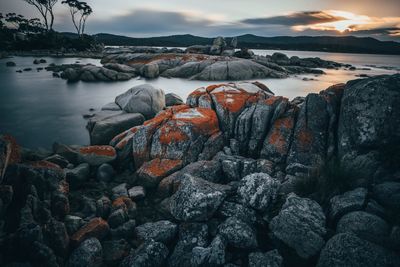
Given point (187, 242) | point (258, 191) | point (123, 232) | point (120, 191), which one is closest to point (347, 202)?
point (258, 191)

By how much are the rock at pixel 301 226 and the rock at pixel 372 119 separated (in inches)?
67.2

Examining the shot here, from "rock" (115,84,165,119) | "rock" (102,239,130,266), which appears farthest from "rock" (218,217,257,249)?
"rock" (115,84,165,119)

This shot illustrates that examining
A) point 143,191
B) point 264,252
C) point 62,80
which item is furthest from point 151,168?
point 62,80

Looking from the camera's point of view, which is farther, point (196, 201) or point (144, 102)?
point (144, 102)

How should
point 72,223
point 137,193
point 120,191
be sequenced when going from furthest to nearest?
point 120,191 < point 137,193 < point 72,223

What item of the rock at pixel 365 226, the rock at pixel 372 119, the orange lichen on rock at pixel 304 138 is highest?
the rock at pixel 372 119

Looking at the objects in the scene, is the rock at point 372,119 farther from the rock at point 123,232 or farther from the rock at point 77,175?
the rock at point 77,175

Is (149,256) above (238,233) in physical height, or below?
below

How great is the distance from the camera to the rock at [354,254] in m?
3.29

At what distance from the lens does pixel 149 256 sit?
3980 millimetres

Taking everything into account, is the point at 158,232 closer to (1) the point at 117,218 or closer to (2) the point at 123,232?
(2) the point at 123,232

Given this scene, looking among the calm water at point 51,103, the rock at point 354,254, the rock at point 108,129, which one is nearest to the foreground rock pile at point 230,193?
the rock at point 354,254

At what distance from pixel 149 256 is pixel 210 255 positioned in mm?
1015

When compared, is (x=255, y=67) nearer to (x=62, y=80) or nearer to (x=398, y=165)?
(x=62, y=80)
